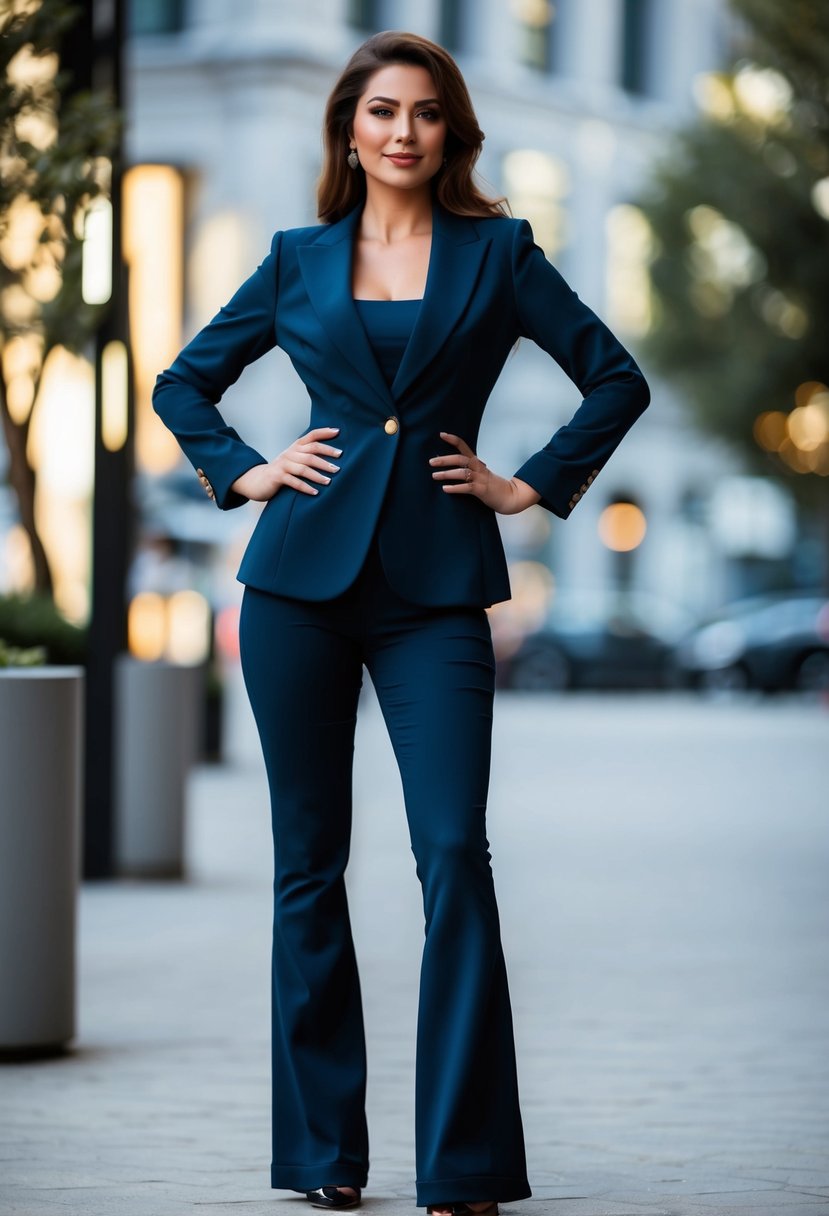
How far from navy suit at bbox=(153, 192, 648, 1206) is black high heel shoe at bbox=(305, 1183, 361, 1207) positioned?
0.02 m

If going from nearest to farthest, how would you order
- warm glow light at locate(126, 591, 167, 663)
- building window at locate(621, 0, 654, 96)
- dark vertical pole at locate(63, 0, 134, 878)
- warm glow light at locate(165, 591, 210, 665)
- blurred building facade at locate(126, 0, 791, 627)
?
dark vertical pole at locate(63, 0, 134, 878)
warm glow light at locate(126, 591, 167, 663)
warm glow light at locate(165, 591, 210, 665)
blurred building facade at locate(126, 0, 791, 627)
building window at locate(621, 0, 654, 96)

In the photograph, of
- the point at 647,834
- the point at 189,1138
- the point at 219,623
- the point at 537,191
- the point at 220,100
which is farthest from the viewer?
the point at 537,191

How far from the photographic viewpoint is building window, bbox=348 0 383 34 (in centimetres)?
4122

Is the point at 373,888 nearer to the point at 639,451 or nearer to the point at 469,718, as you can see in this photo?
the point at 469,718

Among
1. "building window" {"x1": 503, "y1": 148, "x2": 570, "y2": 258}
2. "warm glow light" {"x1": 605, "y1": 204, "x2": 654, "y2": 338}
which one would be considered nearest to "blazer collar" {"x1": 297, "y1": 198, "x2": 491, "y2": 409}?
"building window" {"x1": 503, "y1": 148, "x2": 570, "y2": 258}

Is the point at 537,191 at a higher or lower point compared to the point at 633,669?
higher

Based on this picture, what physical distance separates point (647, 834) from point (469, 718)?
850 centimetres

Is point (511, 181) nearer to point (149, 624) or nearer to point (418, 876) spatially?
point (149, 624)

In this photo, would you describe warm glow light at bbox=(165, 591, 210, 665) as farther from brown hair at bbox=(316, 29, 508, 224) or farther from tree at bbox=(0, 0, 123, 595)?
brown hair at bbox=(316, 29, 508, 224)

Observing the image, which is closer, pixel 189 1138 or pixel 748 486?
pixel 189 1138

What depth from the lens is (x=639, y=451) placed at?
46.2 meters

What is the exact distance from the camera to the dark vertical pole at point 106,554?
31.7ft

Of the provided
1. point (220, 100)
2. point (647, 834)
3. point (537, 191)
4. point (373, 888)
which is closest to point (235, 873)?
point (373, 888)

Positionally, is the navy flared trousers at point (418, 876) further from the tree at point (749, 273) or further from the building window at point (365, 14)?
the building window at point (365, 14)
